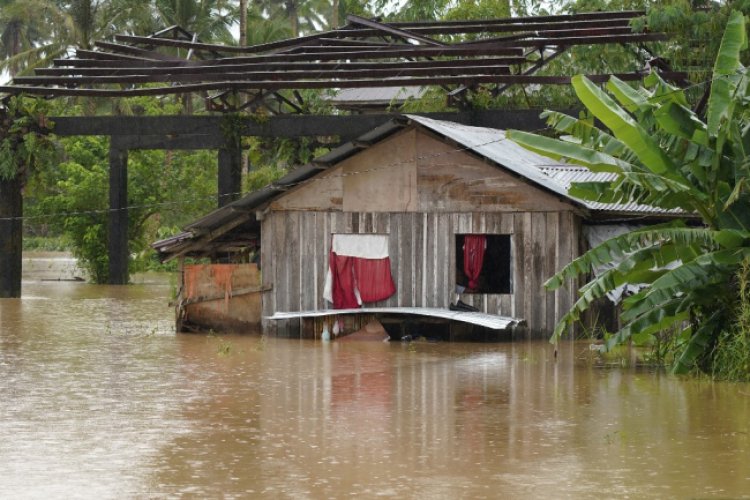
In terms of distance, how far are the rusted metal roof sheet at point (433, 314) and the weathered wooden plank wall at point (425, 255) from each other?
276mm

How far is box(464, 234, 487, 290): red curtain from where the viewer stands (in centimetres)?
2153

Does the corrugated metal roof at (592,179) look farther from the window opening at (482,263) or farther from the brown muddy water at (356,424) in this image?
the brown muddy water at (356,424)

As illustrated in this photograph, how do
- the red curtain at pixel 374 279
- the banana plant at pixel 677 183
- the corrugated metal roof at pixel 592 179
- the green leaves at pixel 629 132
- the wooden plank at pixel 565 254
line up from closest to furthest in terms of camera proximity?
the banana plant at pixel 677 183 → the green leaves at pixel 629 132 → the corrugated metal roof at pixel 592 179 → the wooden plank at pixel 565 254 → the red curtain at pixel 374 279

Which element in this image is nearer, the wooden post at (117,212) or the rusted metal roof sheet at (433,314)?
the rusted metal roof sheet at (433,314)

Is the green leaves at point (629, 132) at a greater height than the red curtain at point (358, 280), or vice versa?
the green leaves at point (629, 132)

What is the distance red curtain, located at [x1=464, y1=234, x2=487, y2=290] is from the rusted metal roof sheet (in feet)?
3.33

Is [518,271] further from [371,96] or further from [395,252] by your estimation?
[371,96]

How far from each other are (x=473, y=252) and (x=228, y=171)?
7.44 m

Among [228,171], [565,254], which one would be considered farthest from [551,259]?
[228,171]

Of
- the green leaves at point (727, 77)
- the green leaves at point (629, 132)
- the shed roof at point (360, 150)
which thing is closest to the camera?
the green leaves at point (727, 77)

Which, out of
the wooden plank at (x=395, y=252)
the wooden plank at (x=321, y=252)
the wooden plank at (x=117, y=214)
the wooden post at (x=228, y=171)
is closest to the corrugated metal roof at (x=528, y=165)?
the wooden plank at (x=395, y=252)

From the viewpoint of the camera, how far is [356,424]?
12430 mm

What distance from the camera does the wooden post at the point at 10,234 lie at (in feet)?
94.6

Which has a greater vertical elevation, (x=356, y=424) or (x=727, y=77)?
(x=727, y=77)
